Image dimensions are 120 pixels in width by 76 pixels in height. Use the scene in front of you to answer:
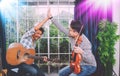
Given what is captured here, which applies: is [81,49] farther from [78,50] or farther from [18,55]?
[18,55]

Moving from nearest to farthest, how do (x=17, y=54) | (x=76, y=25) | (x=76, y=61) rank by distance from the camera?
(x=17, y=54), (x=76, y=61), (x=76, y=25)

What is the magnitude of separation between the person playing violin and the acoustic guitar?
689 mm

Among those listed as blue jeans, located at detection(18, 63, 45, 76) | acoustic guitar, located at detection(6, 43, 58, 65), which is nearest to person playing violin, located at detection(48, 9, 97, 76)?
blue jeans, located at detection(18, 63, 45, 76)

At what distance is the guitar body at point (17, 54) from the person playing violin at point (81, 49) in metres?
0.74

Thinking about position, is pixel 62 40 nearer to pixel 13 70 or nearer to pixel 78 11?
pixel 78 11

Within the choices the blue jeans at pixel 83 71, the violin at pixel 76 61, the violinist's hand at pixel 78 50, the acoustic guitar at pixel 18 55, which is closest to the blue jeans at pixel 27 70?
the acoustic guitar at pixel 18 55

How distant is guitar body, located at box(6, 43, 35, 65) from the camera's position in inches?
215

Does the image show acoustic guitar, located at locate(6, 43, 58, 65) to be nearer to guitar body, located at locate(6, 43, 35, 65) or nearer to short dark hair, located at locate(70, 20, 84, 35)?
guitar body, located at locate(6, 43, 35, 65)

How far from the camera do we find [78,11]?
5.82 meters

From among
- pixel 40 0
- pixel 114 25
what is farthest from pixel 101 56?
pixel 40 0

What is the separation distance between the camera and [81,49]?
18.3ft

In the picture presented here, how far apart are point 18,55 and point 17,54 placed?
0.03m

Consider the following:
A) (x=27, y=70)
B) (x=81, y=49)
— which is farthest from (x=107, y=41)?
(x=27, y=70)

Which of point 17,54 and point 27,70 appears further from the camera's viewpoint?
point 27,70
